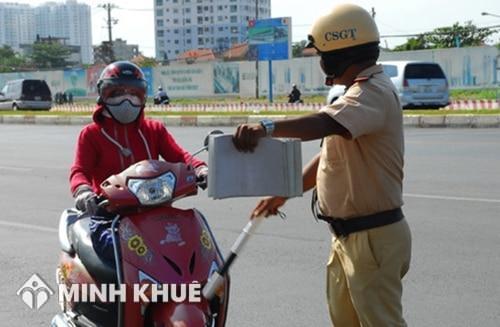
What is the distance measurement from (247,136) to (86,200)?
1.12 m

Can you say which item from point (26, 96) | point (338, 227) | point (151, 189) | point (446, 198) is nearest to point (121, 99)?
Result: point (151, 189)

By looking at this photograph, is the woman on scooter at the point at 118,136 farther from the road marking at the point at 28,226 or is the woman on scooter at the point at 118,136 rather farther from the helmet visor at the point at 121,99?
the road marking at the point at 28,226

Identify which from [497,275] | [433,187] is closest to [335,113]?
[497,275]

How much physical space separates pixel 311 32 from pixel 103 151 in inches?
59.0

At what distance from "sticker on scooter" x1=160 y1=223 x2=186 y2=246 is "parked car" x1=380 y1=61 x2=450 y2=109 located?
19817mm

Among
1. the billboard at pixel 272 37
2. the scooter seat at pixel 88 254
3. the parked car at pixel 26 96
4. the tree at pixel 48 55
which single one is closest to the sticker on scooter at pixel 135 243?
the scooter seat at pixel 88 254

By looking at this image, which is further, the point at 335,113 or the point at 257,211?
the point at 257,211

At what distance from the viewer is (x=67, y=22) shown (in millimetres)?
155500

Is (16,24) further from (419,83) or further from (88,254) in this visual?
(88,254)

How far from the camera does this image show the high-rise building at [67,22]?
152000 millimetres

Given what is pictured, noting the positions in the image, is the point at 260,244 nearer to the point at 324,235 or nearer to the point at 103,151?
the point at 324,235

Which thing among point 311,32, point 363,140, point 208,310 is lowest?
point 208,310

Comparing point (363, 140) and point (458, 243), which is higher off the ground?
point (363, 140)

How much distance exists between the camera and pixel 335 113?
9.43ft
